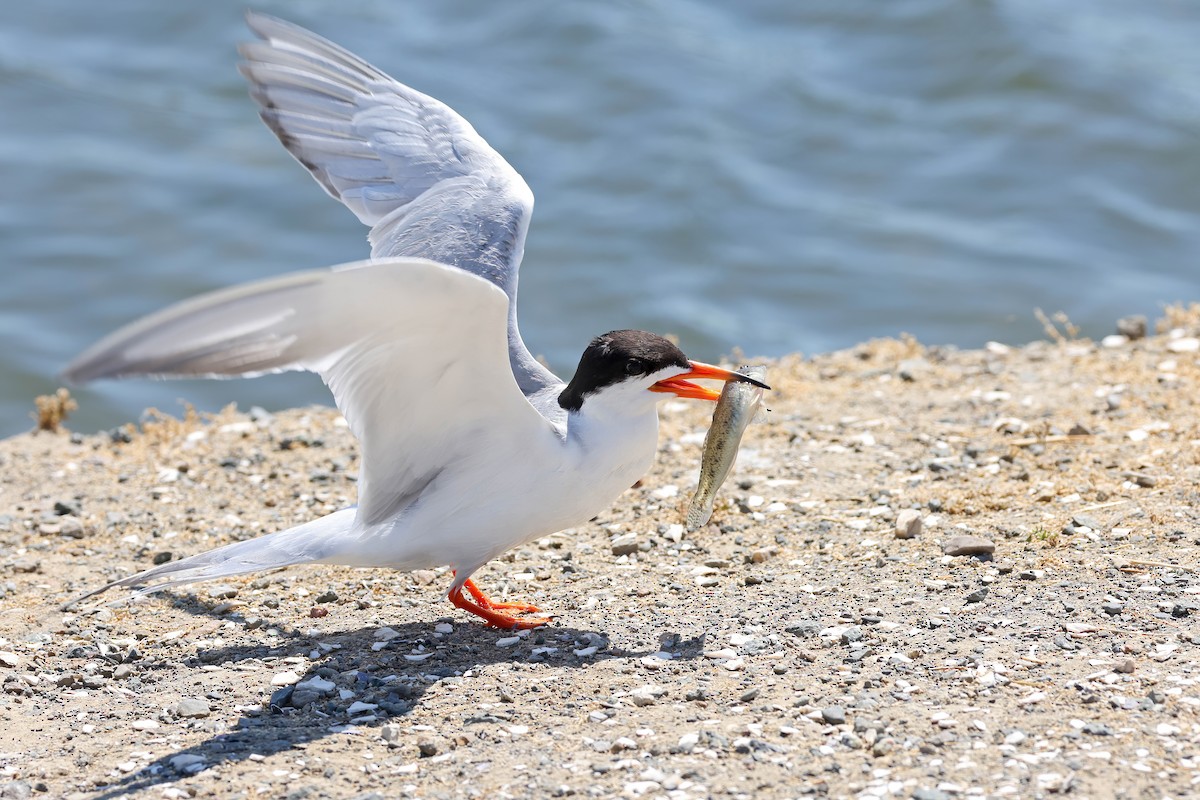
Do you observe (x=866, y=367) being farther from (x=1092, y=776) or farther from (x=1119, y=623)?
(x=1092, y=776)

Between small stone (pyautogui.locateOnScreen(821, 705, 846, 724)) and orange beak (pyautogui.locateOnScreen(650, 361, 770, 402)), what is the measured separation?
1.20m

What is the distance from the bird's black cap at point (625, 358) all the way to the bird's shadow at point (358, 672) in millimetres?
A: 905

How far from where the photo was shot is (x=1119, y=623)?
453 centimetres

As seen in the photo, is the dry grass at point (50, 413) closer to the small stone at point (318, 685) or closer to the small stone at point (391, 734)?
the small stone at point (318, 685)

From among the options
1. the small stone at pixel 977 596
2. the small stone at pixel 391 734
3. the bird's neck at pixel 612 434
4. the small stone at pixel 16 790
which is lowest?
the small stone at pixel 16 790

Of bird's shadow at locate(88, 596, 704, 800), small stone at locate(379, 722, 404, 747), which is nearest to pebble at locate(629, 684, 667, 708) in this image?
bird's shadow at locate(88, 596, 704, 800)

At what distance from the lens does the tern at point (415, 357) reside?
380cm

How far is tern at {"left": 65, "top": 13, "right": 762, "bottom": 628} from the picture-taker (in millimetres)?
3805

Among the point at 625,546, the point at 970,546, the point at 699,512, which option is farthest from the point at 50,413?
the point at 970,546

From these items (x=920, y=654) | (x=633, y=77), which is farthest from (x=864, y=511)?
(x=633, y=77)

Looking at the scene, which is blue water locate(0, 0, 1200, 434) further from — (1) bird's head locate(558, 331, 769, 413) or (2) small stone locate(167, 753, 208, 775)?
(2) small stone locate(167, 753, 208, 775)

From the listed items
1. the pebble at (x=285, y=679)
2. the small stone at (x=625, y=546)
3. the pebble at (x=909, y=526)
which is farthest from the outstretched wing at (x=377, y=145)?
the pebble at (x=909, y=526)

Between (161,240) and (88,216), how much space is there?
80 centimetres

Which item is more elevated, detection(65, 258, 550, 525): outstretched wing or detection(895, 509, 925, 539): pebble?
detection(65, 258, 550, 525): outstretched wing
